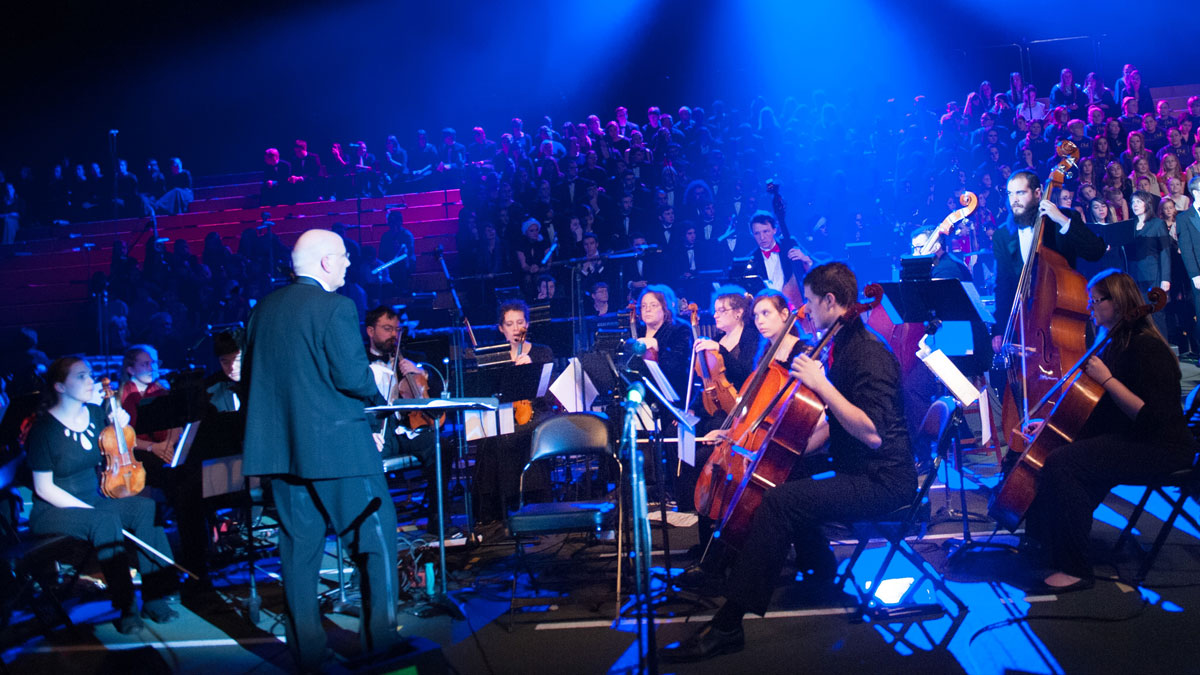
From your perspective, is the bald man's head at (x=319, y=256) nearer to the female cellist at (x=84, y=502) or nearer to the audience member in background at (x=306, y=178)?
the female cellist at (x=84, y=502)

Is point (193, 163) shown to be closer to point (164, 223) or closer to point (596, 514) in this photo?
point (164, 223)

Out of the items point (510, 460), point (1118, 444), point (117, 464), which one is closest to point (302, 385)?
point (117, 464)

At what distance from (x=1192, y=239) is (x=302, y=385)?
7686 millimetres

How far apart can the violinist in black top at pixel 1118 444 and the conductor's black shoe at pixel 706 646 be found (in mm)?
1469

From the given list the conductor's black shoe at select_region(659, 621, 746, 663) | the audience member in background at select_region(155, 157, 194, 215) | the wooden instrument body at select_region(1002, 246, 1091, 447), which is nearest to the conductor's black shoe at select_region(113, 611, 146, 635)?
the conductor's black shoe at select_region(659, 621, 746, 663)

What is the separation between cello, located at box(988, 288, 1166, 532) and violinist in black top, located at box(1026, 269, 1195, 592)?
33 millimetres

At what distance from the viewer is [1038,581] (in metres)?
3.61

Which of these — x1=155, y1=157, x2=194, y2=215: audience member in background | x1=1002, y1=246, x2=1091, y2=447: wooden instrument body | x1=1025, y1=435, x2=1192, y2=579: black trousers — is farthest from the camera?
x1=155, y1=157, x2=194, y2=215: audience member in background

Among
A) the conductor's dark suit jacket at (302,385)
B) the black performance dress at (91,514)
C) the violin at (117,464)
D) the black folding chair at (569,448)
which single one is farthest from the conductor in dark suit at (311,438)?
the violin at (117,464)

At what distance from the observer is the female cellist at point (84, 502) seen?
3.86 meters

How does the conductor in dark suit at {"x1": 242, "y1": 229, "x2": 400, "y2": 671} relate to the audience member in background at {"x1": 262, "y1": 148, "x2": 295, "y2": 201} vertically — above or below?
below

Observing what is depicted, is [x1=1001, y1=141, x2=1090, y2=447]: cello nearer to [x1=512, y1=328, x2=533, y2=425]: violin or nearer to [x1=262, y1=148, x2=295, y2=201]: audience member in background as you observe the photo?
[x1=512, y1=328, x2=533, y2=425]: violin

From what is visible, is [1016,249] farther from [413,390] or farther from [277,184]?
[277,184]

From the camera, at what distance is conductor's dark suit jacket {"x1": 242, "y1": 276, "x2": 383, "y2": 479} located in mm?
2871
